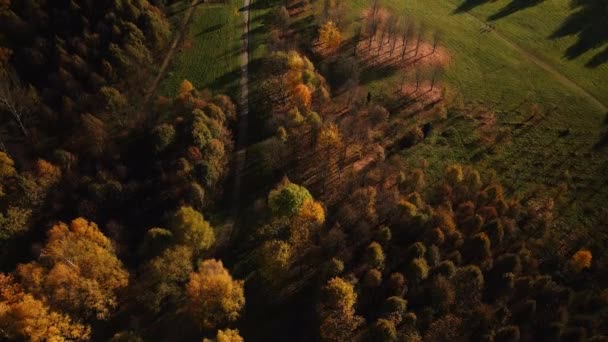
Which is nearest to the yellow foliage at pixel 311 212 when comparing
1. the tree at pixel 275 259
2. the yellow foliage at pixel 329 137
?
the tree at pixel 275 259

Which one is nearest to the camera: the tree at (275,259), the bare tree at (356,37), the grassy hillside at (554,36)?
the tree at (275,259)

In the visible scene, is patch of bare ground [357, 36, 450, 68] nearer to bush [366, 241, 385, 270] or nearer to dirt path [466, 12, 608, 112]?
dirt path [466, 12, 608, 112]

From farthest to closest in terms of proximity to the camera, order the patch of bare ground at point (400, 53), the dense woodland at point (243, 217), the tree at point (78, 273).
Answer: the patch of bare ground at point (400, 53), the dense woodland at point (243, 217), the tree at point (78, 273)

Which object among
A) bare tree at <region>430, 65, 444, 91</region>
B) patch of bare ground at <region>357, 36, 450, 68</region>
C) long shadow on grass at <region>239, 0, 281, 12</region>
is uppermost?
long shadow on grass at <region>239, 0, 281, 12</region>

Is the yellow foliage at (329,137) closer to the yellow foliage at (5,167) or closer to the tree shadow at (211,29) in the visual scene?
the tree shadow at (211,29)

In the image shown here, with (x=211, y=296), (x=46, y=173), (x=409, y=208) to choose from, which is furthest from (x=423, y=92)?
(x=46, y=173)

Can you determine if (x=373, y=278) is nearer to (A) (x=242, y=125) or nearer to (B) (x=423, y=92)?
(A) (x=242, y=125)

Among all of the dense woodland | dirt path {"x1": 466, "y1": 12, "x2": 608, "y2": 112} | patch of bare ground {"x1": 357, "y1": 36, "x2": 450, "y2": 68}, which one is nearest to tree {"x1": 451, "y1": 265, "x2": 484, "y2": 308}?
the dense woodland
